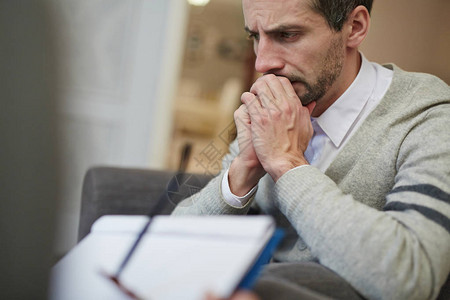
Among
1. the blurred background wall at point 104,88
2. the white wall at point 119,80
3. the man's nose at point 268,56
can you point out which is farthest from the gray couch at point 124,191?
the white wall at point 119,80

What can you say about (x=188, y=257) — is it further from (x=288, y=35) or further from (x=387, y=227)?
(x=288, y=35)

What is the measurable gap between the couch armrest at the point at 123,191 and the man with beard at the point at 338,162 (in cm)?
15

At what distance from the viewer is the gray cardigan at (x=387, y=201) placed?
2.50 feet

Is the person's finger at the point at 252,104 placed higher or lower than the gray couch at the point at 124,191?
higher

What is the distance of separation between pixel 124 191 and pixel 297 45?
625 mm

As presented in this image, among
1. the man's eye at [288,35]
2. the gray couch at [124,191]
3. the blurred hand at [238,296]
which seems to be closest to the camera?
the blurred hand at [238,296]

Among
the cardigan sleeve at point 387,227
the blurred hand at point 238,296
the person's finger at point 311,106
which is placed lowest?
the cardigan sleeve at point 387,227

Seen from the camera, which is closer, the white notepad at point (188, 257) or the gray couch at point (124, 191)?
the white notepad at point (188, 257)

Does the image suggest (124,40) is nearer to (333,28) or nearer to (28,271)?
(333,28)

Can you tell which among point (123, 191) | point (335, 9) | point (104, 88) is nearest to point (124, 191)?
point (123, 191)

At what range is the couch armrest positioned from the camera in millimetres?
1301

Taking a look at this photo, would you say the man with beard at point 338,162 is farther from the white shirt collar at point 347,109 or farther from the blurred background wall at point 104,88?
the blurred background wall at point 104,88

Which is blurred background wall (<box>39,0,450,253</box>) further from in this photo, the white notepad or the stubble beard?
the white notepad

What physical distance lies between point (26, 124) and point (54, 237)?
98mm
